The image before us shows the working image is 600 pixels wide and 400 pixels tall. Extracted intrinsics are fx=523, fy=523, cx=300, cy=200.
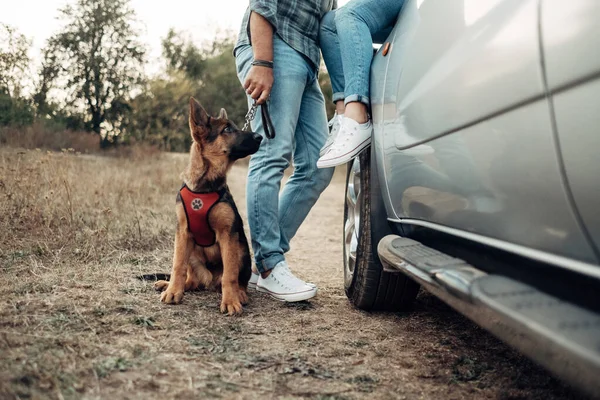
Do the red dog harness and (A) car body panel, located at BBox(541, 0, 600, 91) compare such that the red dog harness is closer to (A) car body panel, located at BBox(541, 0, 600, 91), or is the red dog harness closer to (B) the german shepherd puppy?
(B) the german shepherd puppy

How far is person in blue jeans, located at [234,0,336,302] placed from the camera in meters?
3.08

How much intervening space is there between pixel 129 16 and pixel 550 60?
67.8 ft

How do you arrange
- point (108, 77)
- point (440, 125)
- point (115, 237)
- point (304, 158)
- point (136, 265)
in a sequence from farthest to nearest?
point (108, 77) < point (115, 237) < point (136, 265) < point (304, 158) < point (440, 125)

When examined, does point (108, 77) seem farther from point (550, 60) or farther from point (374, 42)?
point (550, 60)

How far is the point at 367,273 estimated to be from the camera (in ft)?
9.18

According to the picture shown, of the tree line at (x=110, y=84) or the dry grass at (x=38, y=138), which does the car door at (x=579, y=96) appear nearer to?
the dry grass at (x=38, y=138)

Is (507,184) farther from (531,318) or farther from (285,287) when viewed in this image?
(285,287)

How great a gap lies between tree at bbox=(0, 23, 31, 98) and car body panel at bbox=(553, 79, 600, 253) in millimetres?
Answer: 5412

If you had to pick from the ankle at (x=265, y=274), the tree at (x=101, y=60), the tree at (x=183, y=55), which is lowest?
the ankle at (x=265, y=274)

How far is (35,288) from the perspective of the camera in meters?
2.87

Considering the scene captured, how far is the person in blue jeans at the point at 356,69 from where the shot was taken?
2.66 metres

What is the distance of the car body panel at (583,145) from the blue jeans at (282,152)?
2.24 metres

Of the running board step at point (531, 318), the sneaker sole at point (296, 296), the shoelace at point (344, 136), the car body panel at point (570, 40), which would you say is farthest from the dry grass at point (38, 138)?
the car body panel at point (570, 40)

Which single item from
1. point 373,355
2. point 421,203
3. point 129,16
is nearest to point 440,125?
point 421,203
